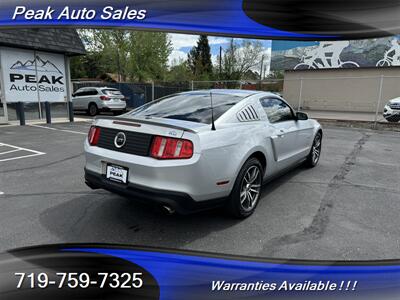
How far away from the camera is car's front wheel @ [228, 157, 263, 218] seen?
324 centimetres

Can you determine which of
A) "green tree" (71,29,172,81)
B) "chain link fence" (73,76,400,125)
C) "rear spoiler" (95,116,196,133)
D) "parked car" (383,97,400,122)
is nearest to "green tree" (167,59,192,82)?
"green tree" (71,29,172,81)

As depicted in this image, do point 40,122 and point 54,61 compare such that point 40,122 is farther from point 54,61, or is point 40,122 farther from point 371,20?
point 371,20

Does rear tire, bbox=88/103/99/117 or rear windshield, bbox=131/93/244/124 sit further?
rear tire, bbox=88/103/99/117

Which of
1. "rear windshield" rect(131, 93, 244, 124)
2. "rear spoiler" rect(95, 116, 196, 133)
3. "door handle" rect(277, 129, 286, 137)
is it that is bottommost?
"door handle" rect(277, 129, 286, 137)

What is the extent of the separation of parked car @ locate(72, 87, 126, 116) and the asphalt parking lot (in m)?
9.79

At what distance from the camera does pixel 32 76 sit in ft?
39.7

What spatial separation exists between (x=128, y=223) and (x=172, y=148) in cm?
118

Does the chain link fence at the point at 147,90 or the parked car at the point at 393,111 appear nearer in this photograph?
the parked car at the point at 393,111

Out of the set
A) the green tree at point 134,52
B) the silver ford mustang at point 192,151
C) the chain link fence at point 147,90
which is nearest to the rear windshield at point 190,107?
the silver ford mustang at point 192,151

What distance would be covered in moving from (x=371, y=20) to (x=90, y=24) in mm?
5647

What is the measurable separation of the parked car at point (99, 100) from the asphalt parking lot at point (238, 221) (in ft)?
32.1

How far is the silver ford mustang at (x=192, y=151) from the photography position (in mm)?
2754

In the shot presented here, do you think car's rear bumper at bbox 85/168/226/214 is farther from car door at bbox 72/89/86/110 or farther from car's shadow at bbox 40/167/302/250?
car door at bbox 72/89/86/110

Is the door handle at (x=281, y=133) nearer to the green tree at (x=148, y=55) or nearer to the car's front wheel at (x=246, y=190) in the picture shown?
the car's front wheel at (x=246, y=190)
